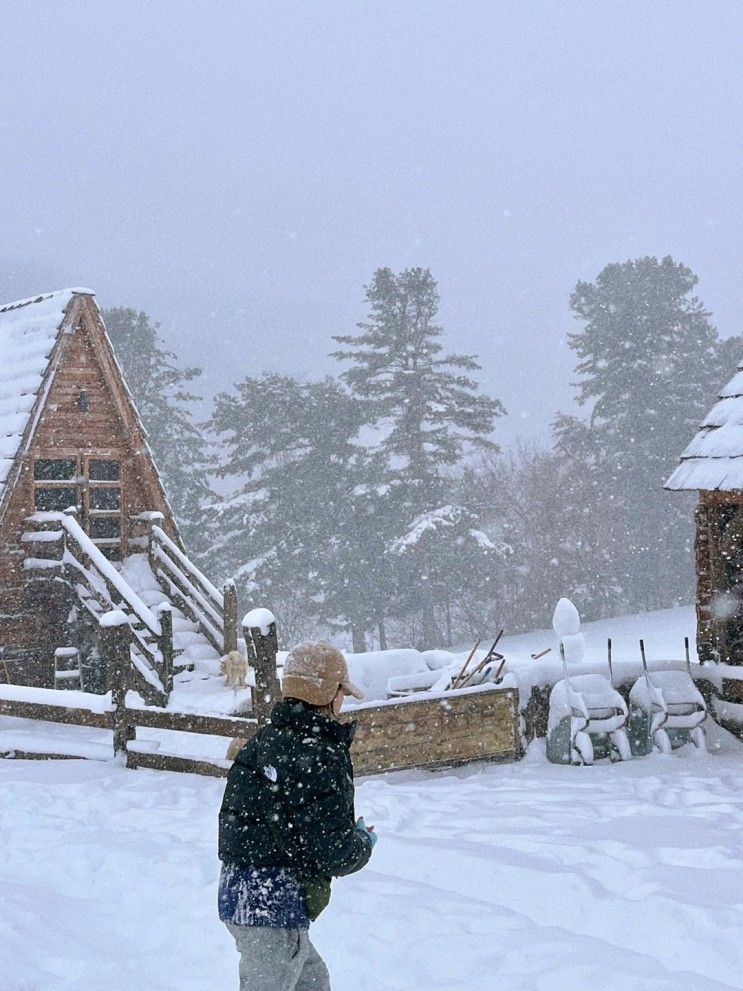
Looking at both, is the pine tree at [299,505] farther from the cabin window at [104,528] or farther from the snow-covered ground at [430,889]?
the snow-covered ground at [430,889]

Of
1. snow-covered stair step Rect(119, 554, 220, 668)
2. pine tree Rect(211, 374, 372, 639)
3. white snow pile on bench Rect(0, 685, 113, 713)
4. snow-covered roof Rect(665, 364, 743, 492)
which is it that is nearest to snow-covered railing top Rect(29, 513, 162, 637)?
snow-covered stair step Rect(119, 554, 220, 668)

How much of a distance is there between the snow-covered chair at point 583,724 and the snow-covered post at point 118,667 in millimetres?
4578

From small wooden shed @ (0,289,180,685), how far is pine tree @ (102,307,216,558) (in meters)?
13.6

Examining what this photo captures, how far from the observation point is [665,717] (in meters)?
10.2

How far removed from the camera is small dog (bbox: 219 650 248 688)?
1526 centimetres

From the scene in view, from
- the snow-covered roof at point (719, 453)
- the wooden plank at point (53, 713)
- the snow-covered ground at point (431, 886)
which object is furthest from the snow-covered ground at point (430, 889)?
the snow-covered roof at point (719, 453)

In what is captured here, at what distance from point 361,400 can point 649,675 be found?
934 inches

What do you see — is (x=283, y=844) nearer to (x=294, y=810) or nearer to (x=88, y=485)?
(x=294, y=810)

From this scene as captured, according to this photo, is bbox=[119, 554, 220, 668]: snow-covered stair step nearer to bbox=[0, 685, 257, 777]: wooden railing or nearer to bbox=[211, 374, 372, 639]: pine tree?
bbox=[0, 685, 257, 777]: wooden railing

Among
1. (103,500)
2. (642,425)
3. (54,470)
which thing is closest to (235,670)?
(103,500)

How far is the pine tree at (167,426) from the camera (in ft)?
105

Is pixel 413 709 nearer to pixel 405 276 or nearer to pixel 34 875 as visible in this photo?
pixel 34 875

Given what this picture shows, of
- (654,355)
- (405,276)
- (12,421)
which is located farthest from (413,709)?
(654,355)

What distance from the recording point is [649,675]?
10664 mm
